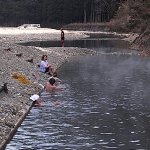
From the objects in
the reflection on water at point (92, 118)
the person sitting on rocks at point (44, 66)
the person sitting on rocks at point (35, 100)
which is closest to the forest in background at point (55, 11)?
the person sitting on rocks at point (44, 66)

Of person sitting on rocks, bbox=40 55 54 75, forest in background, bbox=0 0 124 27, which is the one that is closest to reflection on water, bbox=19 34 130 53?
person sitting on rocks, bbox=40 55 54 75

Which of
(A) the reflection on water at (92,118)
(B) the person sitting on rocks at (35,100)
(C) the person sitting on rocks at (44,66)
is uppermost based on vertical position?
(C) the person sitting on rocks at (44,66)

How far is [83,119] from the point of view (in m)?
15.0

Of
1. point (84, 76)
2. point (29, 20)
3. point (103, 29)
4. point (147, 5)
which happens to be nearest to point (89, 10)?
point (103, 29)

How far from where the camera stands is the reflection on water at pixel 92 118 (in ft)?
40.4

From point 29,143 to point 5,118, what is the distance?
1976mm

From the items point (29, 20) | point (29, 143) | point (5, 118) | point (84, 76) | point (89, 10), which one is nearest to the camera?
point (29, 143)

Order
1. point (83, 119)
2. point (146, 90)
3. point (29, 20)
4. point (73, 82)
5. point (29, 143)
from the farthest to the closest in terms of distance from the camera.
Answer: point (29, 20)
point (73, 82)
point (146, 90)
point (83, 119)
point (29, 143)

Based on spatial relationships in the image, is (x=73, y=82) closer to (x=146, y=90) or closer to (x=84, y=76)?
(x=84, y=76)

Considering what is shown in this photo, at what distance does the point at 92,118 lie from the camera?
15.1m

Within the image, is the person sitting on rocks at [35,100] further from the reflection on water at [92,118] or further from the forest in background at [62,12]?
the forest in background at [62,12]

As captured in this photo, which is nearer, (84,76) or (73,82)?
(73,82)

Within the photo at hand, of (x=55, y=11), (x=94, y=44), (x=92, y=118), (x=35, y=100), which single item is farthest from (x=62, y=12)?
(x=92, y=118)

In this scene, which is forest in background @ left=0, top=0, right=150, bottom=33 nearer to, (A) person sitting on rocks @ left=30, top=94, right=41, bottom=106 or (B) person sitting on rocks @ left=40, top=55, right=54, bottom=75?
(B) person sitting on rocks @ left=40, top=55, right=54, bottom=75
